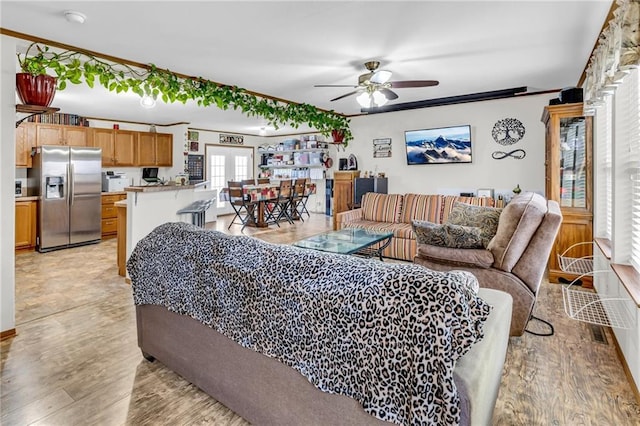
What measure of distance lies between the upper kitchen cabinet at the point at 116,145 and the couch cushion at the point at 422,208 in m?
5.67

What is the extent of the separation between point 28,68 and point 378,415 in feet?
12.2

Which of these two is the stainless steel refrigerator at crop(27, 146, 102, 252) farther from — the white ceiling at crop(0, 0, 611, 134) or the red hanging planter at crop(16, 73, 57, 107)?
the red hanging planter at crop(16, 73, 57, 107)

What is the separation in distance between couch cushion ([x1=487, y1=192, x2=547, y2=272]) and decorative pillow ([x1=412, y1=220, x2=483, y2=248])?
0.53 feet

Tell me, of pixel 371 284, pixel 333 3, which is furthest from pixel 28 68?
pixel 371 284

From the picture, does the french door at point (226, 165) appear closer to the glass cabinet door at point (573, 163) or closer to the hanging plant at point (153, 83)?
the hanging plant at point (153, 83)

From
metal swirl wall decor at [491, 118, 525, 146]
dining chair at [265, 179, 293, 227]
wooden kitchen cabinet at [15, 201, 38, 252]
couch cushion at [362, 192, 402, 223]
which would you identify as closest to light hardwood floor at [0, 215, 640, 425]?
couch cushion at [362, 192, 402, 223]

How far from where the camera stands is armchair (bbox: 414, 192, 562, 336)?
95.6 inches

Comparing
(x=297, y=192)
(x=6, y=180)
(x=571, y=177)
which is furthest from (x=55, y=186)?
(x=571, y=177)

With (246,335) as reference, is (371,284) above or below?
above

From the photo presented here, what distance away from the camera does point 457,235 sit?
9.04 ft

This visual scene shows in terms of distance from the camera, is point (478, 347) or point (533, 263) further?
point (533, 263)

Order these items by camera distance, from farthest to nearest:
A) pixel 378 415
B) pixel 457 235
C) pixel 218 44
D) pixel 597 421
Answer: pixel 218 44, pixel 457 235, pixel 597 421, pixel 378 415

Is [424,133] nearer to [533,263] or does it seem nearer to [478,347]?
[533,263]

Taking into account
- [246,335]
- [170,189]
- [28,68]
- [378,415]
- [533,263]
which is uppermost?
[28,68]
